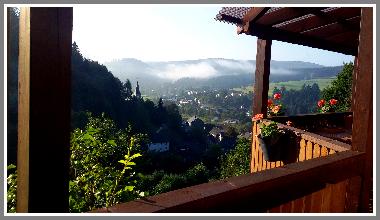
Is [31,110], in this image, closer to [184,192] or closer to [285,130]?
[184,192]

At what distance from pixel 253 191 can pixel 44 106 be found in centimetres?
101

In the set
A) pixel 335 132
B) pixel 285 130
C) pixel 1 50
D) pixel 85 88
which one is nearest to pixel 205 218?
pixel 1 50

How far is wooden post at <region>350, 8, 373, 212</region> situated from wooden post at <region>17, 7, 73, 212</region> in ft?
6.55

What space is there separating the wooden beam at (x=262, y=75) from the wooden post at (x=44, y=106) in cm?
544

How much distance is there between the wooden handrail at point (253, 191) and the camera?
1.36 meters

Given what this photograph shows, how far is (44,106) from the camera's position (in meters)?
1.18

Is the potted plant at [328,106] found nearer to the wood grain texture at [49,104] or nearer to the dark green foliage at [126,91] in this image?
→ the wood grain texture at [49,104]

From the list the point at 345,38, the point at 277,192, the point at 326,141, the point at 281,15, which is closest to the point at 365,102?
the point at 277,192

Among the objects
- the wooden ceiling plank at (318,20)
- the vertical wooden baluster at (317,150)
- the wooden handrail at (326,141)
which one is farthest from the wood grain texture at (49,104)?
the wooden ceiling plank at (318,20)

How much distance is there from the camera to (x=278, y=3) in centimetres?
239

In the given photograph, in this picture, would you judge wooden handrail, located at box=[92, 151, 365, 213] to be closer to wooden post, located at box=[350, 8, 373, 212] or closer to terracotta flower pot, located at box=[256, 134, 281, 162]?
wooden post, located at box=[350, 8, 373, 212]

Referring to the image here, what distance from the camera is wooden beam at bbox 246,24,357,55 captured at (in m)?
5.93

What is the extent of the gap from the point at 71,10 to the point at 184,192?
87 centimetres

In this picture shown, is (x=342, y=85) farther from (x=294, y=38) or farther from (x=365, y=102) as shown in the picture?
(x=365, y=102)
